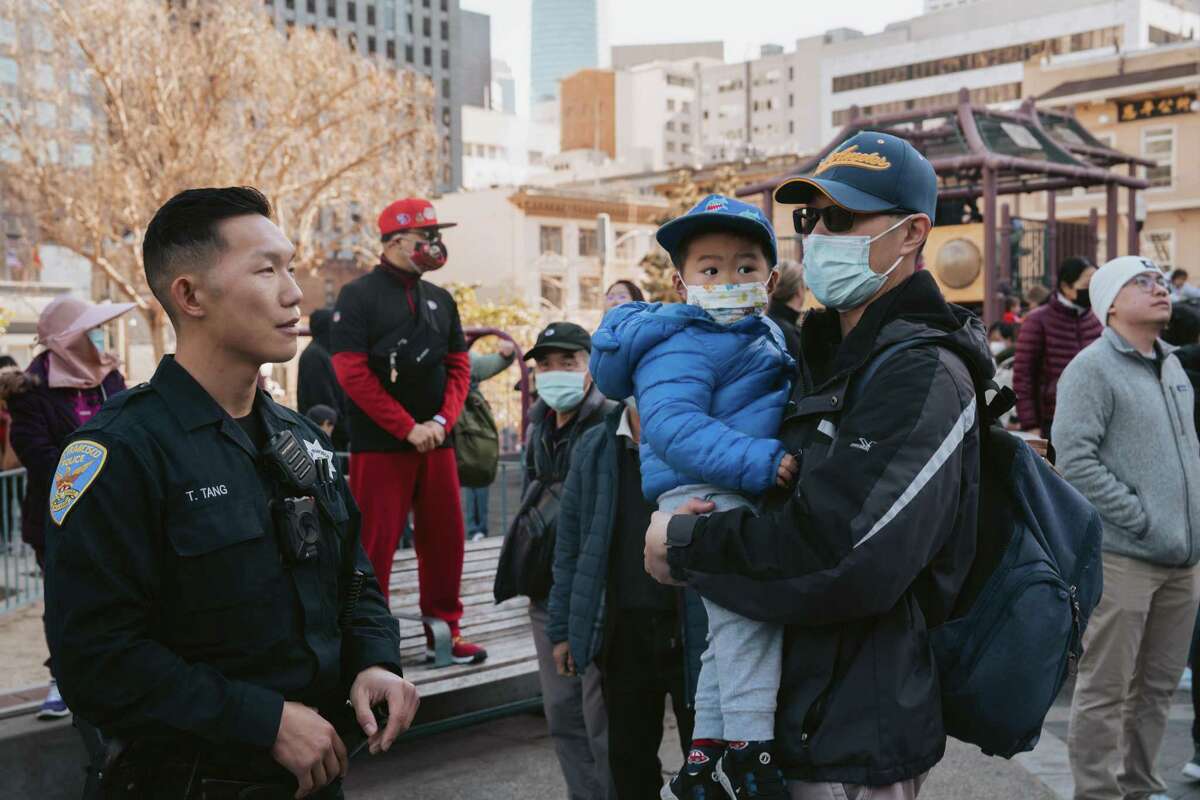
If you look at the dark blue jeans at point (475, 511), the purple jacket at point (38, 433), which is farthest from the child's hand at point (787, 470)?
the dark blue jeans at point (475, 511)

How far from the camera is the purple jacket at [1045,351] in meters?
6.95

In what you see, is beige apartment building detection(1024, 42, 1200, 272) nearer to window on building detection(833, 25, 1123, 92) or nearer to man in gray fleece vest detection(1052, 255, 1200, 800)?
window on building detection(833, 25, 1123, 92)

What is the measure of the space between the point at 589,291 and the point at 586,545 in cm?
5413

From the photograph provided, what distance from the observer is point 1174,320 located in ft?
20.8

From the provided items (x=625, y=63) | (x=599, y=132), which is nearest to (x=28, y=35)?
(x=599, y=132)

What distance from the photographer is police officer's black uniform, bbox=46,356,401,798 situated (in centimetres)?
216

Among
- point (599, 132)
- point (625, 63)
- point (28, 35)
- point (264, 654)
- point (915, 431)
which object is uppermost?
point (625, 63)

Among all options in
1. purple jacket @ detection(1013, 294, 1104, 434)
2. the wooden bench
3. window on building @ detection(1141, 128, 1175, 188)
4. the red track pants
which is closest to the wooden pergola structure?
purple jacket @ detection(1013, 294, 1104, 434)

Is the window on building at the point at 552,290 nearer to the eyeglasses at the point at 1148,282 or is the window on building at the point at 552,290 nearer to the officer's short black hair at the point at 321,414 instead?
the officer's short black hair at the point at 321,414

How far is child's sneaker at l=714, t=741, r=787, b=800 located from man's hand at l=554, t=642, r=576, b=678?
194cm

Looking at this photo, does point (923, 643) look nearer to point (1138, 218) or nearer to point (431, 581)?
point (431, 581)

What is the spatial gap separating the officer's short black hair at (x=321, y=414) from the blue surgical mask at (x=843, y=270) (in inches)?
248

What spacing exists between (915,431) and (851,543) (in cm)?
24

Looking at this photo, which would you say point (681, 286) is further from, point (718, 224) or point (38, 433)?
point (38, 433)
